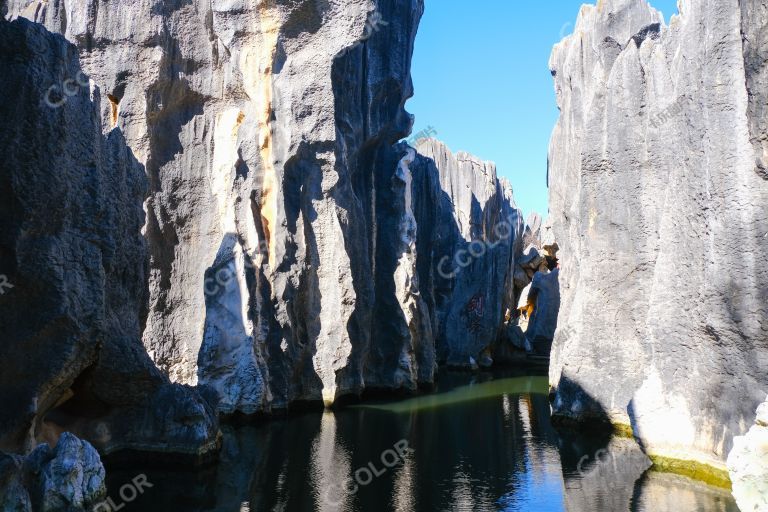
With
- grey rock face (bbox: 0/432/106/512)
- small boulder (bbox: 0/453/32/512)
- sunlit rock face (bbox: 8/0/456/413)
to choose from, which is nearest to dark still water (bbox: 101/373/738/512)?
grey rock face (bbox: 0/432/106/512)

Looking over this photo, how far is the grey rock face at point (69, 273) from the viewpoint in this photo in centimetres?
784

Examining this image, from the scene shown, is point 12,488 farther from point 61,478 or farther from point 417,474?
point 417,474

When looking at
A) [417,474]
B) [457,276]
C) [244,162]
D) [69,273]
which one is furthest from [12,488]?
[457,276]

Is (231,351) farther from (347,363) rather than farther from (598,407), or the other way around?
(598,407)

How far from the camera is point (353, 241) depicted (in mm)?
18625

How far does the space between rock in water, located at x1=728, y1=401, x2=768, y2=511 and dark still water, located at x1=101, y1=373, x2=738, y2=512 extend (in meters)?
2.10

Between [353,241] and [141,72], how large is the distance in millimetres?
6815

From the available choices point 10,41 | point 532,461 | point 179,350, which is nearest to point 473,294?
point 179,350

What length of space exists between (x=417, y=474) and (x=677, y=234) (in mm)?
5110


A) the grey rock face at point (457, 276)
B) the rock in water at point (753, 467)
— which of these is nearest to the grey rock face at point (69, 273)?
the rock in water at point (753, 467)

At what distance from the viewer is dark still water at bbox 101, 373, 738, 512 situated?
8.47 m

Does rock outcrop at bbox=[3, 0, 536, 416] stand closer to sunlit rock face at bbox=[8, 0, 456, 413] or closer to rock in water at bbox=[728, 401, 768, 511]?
sunlit rock face at bbox=[8, 0, 456, 413]

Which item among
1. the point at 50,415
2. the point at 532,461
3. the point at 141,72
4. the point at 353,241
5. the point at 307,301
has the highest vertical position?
the point at 141,72

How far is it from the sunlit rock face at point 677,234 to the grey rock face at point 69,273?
7101 millimetres
